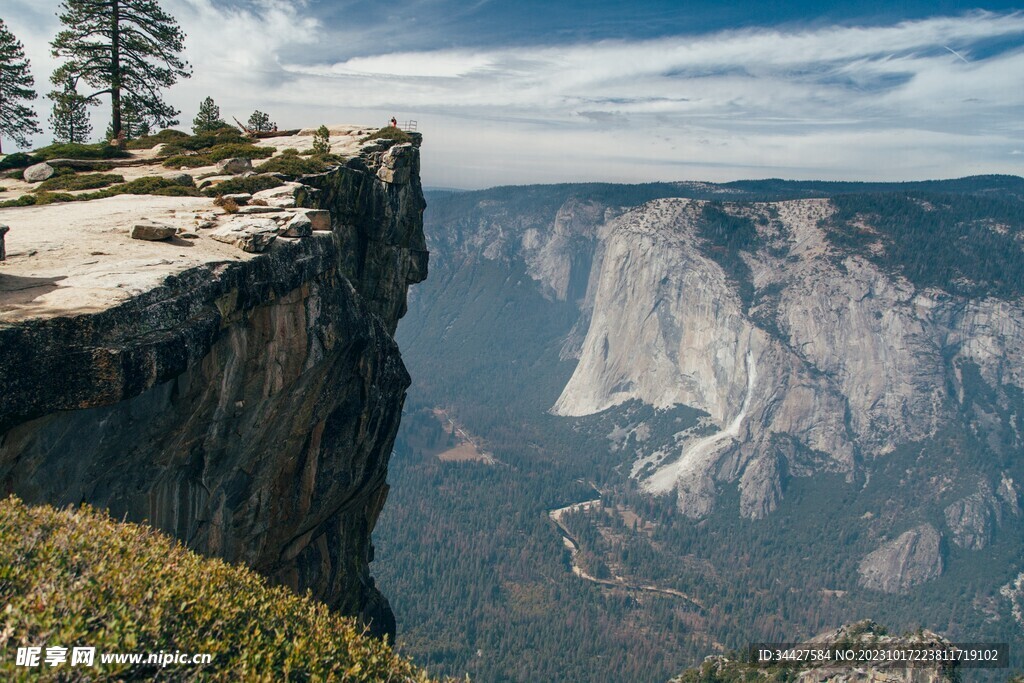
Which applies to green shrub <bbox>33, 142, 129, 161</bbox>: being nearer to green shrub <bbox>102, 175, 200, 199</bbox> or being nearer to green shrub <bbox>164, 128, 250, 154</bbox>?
green shrub <bbox>164, 128, 250, 154</bbox>

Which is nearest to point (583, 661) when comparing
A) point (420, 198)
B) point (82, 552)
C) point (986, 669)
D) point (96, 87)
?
point (986, 669)

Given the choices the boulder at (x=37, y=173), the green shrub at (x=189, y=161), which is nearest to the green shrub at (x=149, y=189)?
the green shrub at (x=189, y=161)

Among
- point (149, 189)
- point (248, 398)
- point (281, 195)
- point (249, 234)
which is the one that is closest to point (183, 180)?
point (149, 189)

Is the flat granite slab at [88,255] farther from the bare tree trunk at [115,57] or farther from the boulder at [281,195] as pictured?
Answer: the bare tree trunk at [115,57]

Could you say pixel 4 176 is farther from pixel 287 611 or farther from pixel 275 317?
pixel 287 611

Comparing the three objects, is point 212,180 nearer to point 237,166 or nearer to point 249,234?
point 237,166
